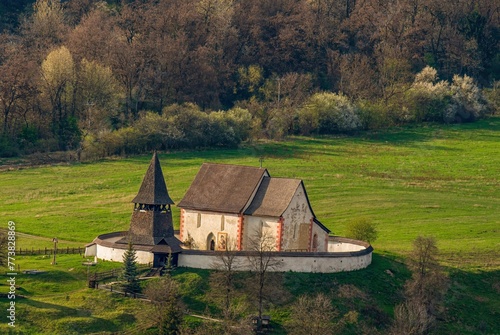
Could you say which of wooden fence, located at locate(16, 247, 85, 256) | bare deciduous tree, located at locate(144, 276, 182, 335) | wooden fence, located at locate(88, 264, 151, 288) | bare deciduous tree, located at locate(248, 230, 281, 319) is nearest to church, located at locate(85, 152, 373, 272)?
bare deciduous tree, located at locate(248, 230, 281, 319)

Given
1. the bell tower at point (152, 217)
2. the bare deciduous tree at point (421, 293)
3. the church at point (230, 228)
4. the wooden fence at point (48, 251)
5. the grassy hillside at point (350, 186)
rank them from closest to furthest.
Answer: the bare deciduous tree at point (421, 293)
the church at point (230, 228)
the bell tower at point (152, 217)
the wooden fence at point (48, 251)
the grassy hillside at point (350, 186)

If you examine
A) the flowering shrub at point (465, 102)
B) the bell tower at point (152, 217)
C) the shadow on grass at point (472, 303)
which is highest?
the flowering shrub at point (465, 102)

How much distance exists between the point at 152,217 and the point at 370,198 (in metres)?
37.6

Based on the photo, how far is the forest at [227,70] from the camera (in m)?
154

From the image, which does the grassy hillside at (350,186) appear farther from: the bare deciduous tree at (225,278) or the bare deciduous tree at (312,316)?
the bare deciduous tree at (225,278)

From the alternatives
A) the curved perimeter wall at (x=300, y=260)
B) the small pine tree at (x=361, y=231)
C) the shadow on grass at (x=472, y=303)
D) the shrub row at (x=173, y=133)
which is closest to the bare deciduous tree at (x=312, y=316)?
the curved perimeter wall at (x=300, y=260)

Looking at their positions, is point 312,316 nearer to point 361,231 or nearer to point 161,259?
point 161,259

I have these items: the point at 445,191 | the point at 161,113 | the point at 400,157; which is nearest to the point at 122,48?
the point at 161,113

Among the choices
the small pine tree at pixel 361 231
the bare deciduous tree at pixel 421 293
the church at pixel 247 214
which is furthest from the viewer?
the small pine tree at pixel 361 231

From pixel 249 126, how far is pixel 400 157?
66.2ft

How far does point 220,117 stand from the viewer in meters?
154

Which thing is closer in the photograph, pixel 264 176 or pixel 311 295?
pixel 311 295

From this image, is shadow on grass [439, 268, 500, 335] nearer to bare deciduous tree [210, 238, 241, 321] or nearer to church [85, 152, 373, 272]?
church [85, 152, 373, 272]

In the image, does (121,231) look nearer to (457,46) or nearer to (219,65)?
(219,65)
